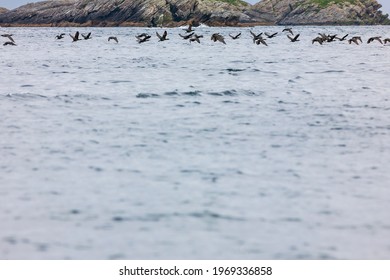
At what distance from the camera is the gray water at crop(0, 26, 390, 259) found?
10164mm

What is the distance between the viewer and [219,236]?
10281 mm

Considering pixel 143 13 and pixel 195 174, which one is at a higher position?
pixel 143 13

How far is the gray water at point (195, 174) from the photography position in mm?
10164

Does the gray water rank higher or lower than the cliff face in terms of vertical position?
lower

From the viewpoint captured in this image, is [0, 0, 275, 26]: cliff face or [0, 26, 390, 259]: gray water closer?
[0, 26, 390, 259]: gray water

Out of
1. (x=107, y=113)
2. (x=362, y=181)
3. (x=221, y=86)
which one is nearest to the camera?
(x=362, y=181)

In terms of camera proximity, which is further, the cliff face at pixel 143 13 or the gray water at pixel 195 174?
the cliff face at pixel 143 13

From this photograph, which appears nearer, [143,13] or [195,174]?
[195,174]

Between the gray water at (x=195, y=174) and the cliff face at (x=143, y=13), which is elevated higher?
the cliff face at (x=143, y=13)

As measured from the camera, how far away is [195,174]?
13805 mm

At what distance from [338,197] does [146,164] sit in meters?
4.33

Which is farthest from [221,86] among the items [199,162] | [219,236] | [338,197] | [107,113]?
[219,236]

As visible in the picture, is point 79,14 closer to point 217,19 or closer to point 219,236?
point 217,19
